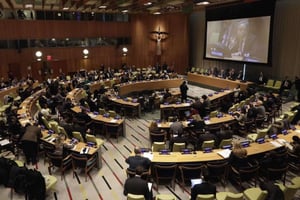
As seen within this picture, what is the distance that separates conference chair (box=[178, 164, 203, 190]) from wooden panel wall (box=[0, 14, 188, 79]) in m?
18.9

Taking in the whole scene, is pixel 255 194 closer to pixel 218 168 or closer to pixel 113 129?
pixel 218 168

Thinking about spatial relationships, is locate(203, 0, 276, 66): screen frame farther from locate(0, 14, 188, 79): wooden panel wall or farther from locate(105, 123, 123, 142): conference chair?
locate(105, 123, 123, 142): conference chair

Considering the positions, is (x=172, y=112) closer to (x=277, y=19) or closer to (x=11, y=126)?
(x=11, y=126)

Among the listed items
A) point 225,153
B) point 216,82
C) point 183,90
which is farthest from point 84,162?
point 216,82

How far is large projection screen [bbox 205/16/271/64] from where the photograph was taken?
18562 mm

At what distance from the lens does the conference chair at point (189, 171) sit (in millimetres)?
7566

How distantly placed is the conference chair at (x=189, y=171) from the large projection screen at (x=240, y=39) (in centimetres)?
1342

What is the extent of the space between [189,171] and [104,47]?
20732mm

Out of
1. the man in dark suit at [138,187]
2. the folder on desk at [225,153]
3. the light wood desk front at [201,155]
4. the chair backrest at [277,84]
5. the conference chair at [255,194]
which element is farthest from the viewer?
the chair backrest at [277,84]

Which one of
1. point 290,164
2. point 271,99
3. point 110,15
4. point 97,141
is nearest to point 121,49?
point 110,15

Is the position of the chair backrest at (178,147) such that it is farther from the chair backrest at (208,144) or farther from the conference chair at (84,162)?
the conference chair at (84,162)

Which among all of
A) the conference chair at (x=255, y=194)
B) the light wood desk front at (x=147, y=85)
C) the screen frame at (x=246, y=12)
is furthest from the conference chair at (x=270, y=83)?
the conference chair at (x=255, y=194)

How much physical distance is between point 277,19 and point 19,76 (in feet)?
67.4

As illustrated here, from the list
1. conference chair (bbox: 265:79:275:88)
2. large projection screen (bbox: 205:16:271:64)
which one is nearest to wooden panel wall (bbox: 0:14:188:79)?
large projection screen (bbox: 205:16:271:64)
